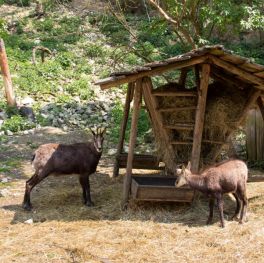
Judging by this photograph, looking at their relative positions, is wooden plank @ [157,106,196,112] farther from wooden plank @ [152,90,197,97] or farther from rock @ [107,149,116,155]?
rock @ [107,149,116,155]

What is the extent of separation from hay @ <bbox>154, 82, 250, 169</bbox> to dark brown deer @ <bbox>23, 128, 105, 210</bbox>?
143 centimetres

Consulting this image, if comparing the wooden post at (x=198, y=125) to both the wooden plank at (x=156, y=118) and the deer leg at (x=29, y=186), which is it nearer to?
the wooden plank at (x=156, y=118)

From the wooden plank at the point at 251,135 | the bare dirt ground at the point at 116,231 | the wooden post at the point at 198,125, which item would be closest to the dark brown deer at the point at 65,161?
the bare dirt ground at the point at 116,231

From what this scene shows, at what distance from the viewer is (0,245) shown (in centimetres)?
784

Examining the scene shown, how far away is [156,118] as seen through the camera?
10008mm

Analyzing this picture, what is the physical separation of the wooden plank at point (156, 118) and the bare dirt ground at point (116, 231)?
3.73ft

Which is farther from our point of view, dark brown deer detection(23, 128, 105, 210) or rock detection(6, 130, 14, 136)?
rock detection(6, 130, 14, 136)

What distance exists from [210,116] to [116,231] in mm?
2990

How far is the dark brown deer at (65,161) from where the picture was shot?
962 cm

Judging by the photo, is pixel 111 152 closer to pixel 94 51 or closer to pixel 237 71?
pixel 237 71

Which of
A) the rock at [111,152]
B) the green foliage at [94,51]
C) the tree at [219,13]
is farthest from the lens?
the green foliage at [94,51]

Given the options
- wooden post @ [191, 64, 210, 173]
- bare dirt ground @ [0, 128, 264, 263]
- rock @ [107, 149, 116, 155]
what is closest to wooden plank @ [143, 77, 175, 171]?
wooden post @ [191, 64, 210, 173]

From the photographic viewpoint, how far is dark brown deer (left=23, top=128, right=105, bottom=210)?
9.62 metres

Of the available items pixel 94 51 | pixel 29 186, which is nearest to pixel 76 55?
pixel 94 51
